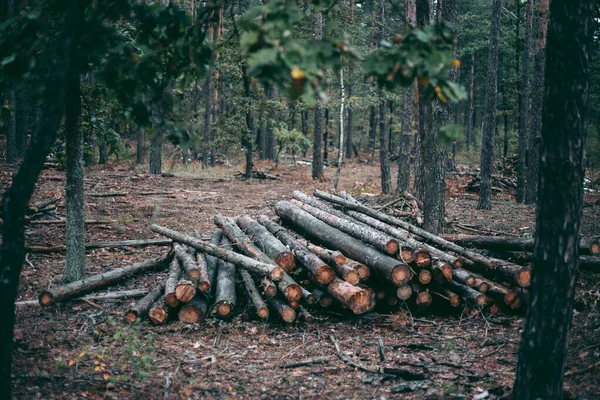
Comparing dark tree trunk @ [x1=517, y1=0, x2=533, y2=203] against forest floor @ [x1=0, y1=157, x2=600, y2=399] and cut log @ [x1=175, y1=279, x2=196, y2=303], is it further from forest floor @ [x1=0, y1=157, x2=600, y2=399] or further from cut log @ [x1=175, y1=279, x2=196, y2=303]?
cut log @ [x1=175, y1=279, x2=196, y2=303]

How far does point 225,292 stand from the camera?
656 cm

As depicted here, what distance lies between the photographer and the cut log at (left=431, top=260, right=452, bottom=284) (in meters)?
6.68

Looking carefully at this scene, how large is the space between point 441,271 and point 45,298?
5640 mm

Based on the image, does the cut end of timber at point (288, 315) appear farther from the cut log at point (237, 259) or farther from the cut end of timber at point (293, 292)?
the cut log at point (237, 259)

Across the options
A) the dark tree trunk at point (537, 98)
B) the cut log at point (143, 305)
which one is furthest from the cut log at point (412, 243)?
the dark tree trunk at point (537, 98)

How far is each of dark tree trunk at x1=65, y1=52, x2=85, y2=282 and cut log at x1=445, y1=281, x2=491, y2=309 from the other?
18.5 ft

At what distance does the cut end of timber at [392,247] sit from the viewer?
22.1 ft

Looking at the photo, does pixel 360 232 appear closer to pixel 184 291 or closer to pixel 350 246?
pixel 350 246

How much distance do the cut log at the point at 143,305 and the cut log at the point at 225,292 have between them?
86 centimetres

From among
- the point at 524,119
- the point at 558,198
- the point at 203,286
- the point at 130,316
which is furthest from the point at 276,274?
the point at 524,119

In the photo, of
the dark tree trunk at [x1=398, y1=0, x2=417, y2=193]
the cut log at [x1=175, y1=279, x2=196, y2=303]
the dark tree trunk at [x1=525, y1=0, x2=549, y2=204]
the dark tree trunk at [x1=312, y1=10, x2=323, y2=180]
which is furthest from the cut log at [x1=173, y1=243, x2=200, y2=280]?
the dark tree trunk at [x1=312, y1=10, x2=323, y2=180]

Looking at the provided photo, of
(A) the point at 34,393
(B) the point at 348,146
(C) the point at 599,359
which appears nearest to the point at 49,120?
(A) the point at 34,393

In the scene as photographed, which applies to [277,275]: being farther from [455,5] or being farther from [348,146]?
→ [348,146]

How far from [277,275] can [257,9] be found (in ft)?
14.2
